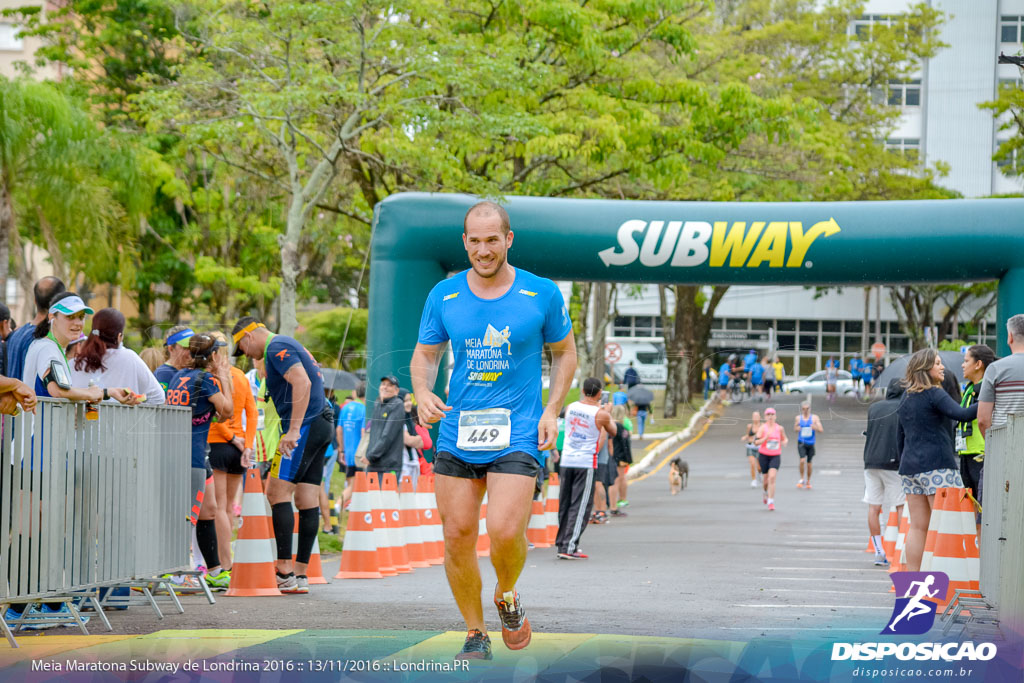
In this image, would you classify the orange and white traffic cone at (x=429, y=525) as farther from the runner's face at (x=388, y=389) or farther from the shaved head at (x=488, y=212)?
the shaved head at (x=488, y=212)

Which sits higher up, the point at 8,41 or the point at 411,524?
the point at 8,41

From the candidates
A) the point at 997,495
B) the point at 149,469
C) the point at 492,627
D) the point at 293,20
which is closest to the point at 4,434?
the point at 149,469

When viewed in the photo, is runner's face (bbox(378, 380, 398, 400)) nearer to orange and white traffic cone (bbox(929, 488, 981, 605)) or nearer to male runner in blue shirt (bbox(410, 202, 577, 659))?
orange and white traffic cone (bbox(929, 488, 981, 605))

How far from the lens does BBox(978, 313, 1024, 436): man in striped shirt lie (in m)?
8.64

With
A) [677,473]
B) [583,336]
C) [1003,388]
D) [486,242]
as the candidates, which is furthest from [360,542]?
[583,336]

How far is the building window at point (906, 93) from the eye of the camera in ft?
127

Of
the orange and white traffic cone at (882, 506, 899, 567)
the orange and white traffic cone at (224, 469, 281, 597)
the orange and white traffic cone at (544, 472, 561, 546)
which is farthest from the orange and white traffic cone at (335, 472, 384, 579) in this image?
the orange and white traffic cone at (882, 506, 899, 567)

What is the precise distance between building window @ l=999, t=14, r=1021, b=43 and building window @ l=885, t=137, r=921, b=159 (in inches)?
758

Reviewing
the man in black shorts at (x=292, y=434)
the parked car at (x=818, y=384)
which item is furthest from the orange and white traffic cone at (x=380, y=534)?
the parked car at (x=818, y=384)

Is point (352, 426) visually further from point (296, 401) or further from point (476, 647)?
point (476, 647)

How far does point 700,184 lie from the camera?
2753 cm

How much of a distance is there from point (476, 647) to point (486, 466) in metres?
0.73

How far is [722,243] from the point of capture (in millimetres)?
13859

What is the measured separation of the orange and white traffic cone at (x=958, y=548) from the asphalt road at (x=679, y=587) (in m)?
0.46
